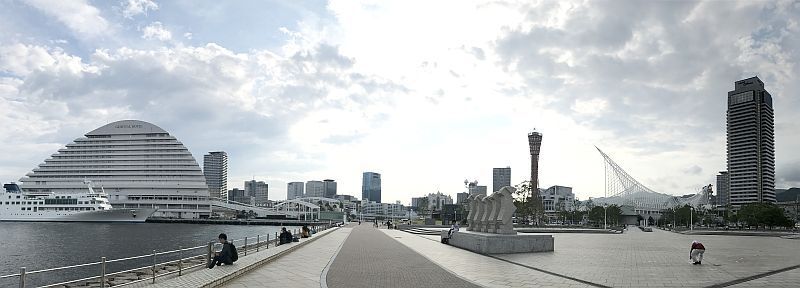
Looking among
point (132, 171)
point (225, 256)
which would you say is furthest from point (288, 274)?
point (132, 171)

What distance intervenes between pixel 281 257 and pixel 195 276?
7.52m

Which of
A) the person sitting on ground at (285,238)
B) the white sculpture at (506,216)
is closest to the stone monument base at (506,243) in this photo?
the white sculpture at (506,216)

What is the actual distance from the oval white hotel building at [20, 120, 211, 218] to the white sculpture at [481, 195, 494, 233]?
113606 millimetres

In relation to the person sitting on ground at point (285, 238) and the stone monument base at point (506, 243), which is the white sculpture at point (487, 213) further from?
the person sitting on ground at point (285, 238)

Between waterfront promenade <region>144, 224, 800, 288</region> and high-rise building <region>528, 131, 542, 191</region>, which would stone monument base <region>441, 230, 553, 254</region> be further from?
high-rise building <region>528, 131, 542, 191</region>

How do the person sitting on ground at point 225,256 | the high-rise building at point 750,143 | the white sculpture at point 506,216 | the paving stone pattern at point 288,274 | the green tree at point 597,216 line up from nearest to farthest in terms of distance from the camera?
the paving stone pattern at point 288,274, the person sitting on ground at point 225,256, the white sculpture at point 506,216, the green tree at point 597,216, the high-rise building at point 750,143

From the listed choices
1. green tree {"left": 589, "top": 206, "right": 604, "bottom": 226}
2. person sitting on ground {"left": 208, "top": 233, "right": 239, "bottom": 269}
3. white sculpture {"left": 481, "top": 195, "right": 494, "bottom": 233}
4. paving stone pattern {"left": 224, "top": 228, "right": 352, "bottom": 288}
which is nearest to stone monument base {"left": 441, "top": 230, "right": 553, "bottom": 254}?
white sculpture {"left": 481, "top": 195, "right": 494, "bottom": 233}

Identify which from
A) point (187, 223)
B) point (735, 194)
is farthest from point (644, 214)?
point (187, 223)

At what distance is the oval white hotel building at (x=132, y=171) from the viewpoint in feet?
424

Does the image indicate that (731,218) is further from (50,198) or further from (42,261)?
(50,198)

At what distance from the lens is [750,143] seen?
183750 mm

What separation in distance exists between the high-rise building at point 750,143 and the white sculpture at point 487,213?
180733 mm

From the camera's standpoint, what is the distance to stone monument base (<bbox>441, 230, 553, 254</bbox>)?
75.8ft

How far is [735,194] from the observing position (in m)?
189
